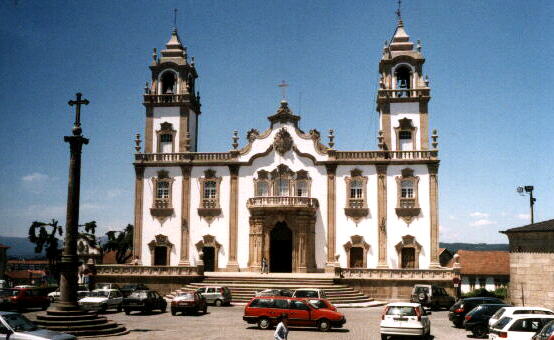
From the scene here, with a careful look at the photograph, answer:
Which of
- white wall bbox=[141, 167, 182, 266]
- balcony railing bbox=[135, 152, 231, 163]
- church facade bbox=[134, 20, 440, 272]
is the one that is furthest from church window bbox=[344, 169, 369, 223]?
white wall bbox=[141, 167, 182, 266]

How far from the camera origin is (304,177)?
141 feet

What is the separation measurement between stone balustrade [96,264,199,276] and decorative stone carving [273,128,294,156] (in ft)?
37.4

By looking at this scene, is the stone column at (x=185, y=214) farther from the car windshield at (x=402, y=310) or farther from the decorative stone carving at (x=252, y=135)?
the car windshield at (x=402, y=310)

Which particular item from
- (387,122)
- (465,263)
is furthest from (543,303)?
(465,263)

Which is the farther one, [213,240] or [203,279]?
[213,240]

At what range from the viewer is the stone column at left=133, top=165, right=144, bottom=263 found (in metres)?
43.5

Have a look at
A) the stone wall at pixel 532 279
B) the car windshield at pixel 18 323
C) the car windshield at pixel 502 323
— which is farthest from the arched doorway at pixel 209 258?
the car windshield at pixel 502 323

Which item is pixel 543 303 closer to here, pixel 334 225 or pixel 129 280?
pixel 334 225

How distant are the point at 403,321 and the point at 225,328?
754 centimetres

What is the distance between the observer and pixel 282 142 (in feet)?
143

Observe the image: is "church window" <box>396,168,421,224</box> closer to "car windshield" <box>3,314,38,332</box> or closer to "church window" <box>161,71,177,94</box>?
"church window" <box>161,71,177,94</box>

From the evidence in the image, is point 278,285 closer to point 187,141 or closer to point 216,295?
point 216,295

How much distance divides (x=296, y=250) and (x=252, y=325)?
17.4m

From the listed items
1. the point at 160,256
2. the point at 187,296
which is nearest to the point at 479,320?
the point at 187,296
